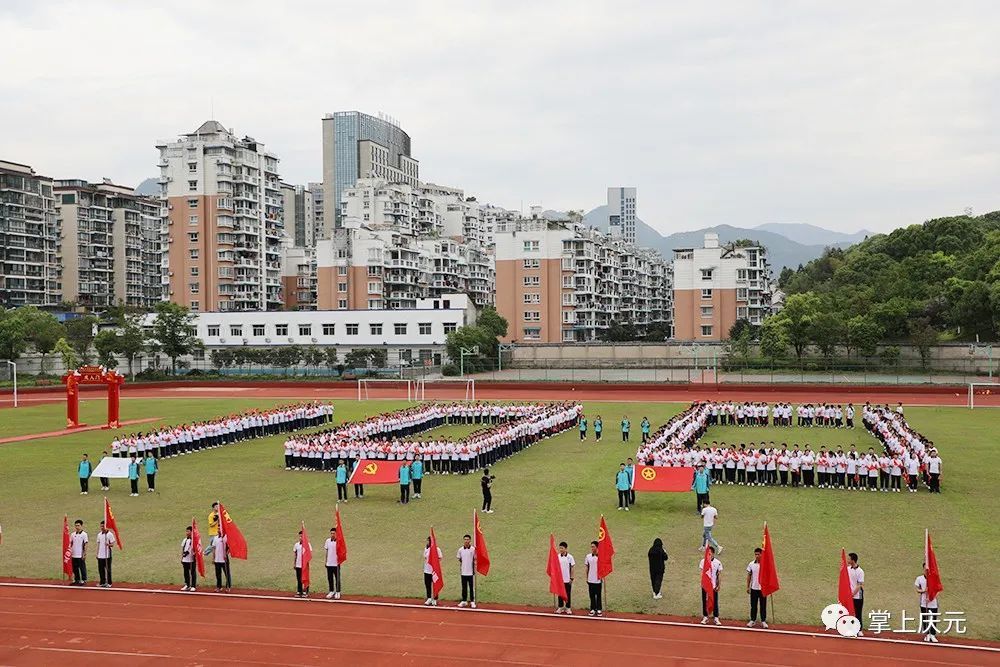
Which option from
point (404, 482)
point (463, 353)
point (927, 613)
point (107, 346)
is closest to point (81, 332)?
point (107, 346)

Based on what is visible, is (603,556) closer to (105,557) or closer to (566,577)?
(566,577)

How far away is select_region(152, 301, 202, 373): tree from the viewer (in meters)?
68.1

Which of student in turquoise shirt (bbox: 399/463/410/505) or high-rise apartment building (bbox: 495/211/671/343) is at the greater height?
high-rise apartment building (bbox: 495/211/671/343)

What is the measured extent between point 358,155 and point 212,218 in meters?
47.9

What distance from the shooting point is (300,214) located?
153625mm

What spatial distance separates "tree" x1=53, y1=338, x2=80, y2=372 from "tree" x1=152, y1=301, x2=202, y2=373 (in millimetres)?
5958

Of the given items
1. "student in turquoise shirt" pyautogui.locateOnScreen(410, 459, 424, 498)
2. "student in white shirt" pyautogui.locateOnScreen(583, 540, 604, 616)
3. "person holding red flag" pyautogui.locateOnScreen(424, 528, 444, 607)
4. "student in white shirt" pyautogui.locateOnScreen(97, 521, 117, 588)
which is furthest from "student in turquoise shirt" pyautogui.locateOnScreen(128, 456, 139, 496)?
"student in white shirt" pyautogui.locateOnScreen(583, 540, 604, 616)

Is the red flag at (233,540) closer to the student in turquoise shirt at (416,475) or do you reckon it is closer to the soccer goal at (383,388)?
the student in turquoise shirt at (416,475)

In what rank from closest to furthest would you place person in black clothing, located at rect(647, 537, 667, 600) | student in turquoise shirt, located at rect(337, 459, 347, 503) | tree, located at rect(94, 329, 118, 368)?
person in black clothing, located at rect(647, 537, 667, 600)
student in turquoise shirt, located at rect(337, 459, 347, 503)
tree, located at rect(94, 329, 118, 368)

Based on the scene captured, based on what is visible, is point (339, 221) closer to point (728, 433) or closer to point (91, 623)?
point (728, 433)

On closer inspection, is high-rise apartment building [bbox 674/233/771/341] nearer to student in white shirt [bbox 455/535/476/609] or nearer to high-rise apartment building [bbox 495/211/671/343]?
high-rise apartment building [bbox 495/211/671/343]

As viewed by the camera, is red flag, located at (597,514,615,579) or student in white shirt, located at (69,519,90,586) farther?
student in white shirt, located at (69,519,90,586)

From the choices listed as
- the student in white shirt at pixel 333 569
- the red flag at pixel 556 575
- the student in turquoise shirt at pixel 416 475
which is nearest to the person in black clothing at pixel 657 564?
the red flag at pixel 556 575

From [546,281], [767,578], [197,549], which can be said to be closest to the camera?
[767,578]
